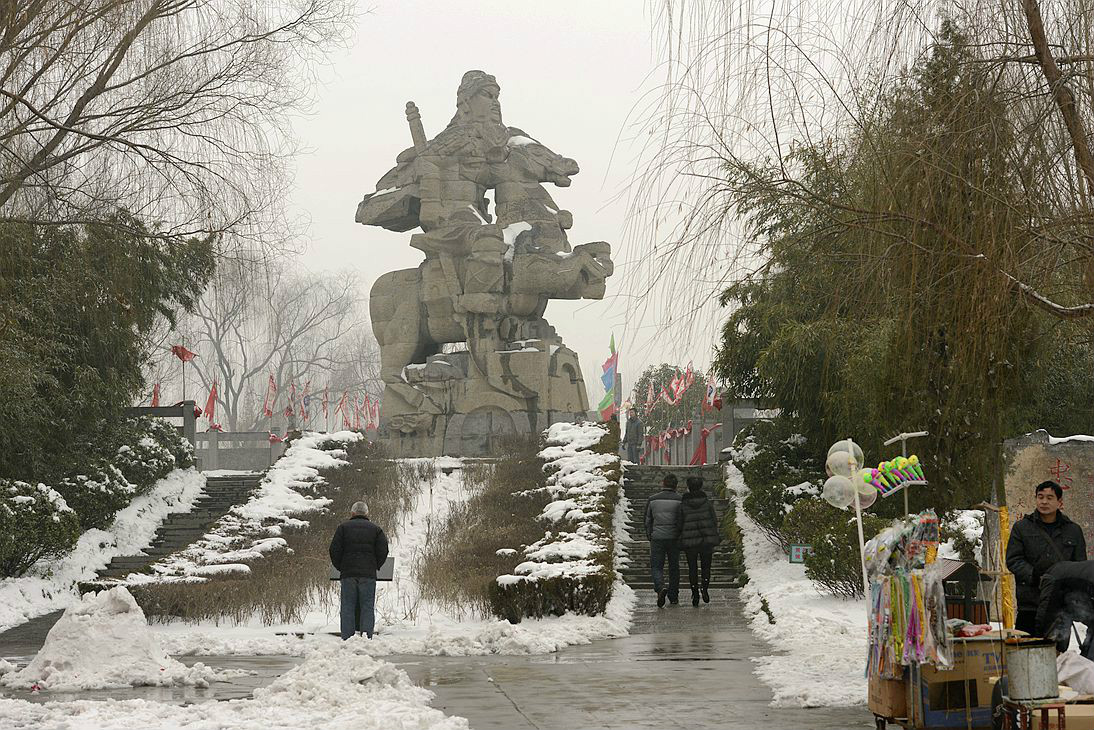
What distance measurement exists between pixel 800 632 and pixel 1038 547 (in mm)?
5222

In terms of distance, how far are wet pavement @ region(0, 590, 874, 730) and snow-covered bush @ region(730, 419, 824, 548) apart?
565 centimetres

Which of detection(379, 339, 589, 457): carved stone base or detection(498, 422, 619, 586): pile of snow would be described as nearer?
detection(498, 422, 619, 586): pile of snow

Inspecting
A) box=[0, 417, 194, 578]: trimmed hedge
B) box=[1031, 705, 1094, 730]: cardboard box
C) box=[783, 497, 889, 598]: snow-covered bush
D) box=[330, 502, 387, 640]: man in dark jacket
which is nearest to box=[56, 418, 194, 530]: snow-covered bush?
box=[0, 417, 194, 578]: trimmed hedge

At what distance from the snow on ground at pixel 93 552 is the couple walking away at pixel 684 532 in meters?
7.37

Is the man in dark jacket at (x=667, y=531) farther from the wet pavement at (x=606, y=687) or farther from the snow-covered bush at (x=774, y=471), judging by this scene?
the snow-covered bush at (x=774, y=471)

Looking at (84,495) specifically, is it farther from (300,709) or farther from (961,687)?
A: (961,687)

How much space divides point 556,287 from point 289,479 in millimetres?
9022

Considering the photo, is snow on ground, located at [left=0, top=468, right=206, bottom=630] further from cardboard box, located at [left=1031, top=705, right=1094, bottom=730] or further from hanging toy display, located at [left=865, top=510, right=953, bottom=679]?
cardboard box, located at [left=1031, top=705, right=1094, bottom=730]

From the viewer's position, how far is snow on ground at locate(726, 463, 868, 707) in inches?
380

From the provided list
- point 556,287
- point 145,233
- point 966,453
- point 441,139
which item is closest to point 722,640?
point 966,453

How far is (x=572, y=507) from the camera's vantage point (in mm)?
20766

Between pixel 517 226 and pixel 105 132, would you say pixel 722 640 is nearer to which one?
pixel 105 132

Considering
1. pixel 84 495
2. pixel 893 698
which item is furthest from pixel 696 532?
pixel 84 495

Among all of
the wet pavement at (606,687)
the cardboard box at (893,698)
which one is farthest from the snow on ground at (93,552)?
the cardboard box at (893,698)
